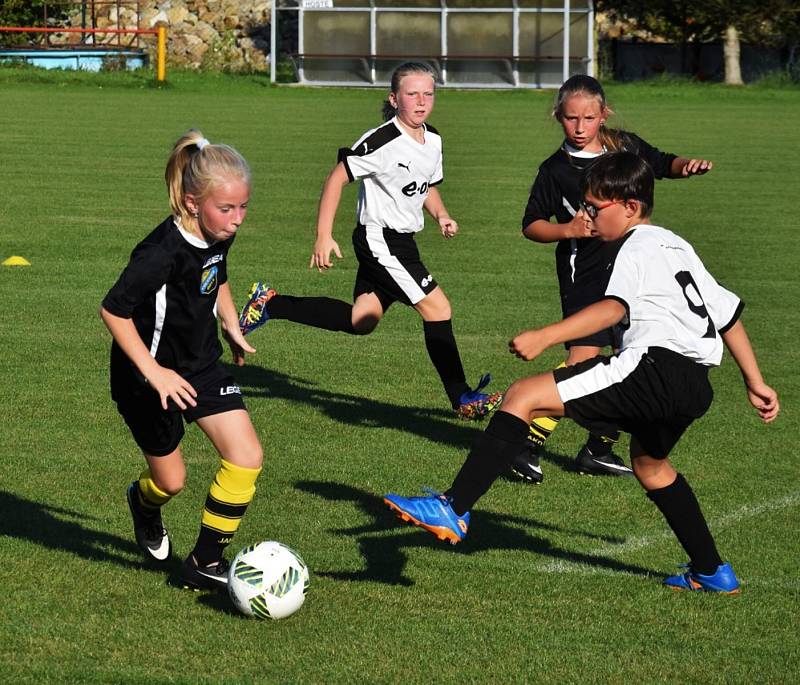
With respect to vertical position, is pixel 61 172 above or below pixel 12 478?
above

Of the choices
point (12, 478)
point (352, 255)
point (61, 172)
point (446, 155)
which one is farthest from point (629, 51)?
point (12, 478)

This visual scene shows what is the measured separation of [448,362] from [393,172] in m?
1.14

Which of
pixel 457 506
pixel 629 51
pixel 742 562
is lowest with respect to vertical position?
pixel 742 562

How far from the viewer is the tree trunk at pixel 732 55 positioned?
42500mm

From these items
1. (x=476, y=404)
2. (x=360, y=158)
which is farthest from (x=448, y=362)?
(x=360, y=158)

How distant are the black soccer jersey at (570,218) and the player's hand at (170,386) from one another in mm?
2756

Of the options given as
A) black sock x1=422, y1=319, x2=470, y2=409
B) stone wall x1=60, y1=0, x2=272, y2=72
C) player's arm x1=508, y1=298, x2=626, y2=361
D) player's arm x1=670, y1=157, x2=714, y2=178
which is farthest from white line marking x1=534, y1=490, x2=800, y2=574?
stone wall x1=60, y1=0, x2=272, y2=72

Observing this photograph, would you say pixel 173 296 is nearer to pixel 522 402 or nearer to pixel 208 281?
pixel 208 281

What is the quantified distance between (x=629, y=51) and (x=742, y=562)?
43.4m

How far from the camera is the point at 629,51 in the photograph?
47.2m

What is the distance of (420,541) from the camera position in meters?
5.76

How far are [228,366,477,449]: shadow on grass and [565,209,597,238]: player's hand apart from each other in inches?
66.9

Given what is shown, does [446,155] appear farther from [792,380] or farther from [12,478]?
[12,478]

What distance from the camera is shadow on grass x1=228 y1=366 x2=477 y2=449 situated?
25.2ft
